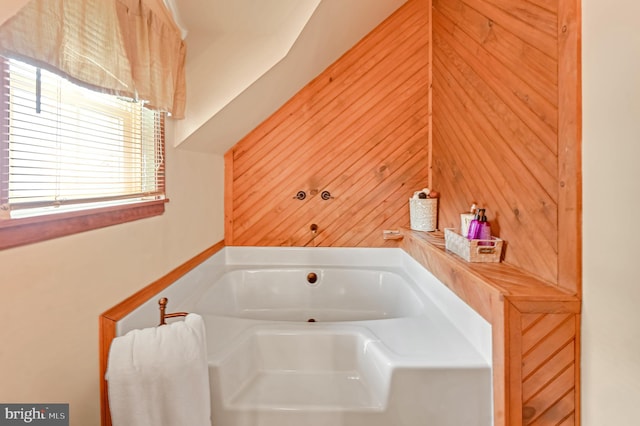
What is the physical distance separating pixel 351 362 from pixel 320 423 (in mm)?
310

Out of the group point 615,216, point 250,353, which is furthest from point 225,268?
point 615,216

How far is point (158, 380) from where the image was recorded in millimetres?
960

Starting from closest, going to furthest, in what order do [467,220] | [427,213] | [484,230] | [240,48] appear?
[484,230] < [467,220] < [240,48] < [427,213]

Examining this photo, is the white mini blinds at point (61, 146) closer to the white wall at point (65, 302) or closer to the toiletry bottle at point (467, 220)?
the white wall at point (65, 302)

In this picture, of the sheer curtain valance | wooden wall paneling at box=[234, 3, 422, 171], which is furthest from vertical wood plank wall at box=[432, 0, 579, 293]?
the sheer curtain valance

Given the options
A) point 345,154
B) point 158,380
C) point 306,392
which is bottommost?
point 306,392

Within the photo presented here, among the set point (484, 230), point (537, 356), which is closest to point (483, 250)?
point (484, 230)

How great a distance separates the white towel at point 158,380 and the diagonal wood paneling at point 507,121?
127cm

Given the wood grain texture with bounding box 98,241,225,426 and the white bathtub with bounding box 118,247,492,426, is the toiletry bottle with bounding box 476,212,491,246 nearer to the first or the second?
the white bathtub with bounding box 118,247,492,426

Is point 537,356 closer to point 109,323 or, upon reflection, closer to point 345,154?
point 109,323

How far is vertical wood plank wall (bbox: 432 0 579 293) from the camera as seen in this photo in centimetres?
104

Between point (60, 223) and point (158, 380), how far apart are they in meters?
0.56

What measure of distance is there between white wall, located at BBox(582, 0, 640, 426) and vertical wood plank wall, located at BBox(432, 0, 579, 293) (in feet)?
0.16

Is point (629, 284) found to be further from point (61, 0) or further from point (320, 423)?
point (61, 0)
